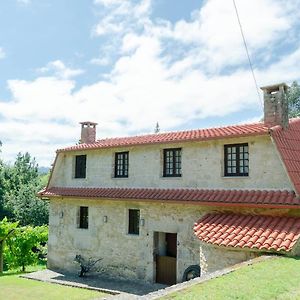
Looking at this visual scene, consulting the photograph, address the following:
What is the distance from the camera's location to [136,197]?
15.5 meters

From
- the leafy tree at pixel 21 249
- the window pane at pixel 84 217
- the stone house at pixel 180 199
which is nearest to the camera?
the stone house at pixel 180 199

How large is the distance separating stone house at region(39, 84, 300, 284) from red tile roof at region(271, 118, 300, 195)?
49 millimetres

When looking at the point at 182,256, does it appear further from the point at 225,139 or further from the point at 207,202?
the point at 225,139

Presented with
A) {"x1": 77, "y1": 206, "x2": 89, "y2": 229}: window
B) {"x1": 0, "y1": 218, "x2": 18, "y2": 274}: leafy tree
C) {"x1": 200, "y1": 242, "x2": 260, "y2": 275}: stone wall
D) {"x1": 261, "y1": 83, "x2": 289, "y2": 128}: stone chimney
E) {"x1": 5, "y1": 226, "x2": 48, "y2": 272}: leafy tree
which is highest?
{"x1": 261, "y1": 83, "x2": 289, "y2": 128}: stone chimney

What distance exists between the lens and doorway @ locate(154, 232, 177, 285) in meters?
15.2

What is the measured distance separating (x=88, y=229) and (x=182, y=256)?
219 inches

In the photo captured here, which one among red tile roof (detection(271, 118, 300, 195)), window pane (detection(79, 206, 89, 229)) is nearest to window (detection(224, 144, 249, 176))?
red tile roof (detection(271, 118, 300, 195))

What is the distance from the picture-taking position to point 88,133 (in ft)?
69.9

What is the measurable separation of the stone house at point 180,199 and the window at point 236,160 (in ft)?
0.12

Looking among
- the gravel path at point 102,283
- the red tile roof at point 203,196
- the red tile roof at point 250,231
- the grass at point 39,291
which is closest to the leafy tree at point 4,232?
the gravel path at point 102,283

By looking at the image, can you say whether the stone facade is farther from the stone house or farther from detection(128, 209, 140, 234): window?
detection(128, 209, 140, 234): window

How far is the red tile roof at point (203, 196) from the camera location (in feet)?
38.7

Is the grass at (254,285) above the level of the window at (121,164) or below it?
below

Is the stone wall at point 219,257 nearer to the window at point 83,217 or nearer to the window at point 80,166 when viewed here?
the window at point 83,217
